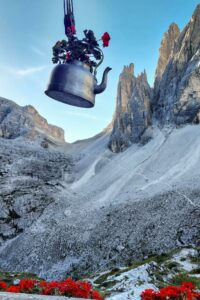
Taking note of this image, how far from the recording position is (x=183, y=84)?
73500 millimetres

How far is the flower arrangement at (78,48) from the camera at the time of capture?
939cm

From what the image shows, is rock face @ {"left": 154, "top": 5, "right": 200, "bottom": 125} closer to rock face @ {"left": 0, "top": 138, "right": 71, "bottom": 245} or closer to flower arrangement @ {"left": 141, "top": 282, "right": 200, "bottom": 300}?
rock face @ {"left": 0, "top": 138, "right": 71, "bottom": 245}

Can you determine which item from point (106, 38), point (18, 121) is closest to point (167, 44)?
point (18, 121)

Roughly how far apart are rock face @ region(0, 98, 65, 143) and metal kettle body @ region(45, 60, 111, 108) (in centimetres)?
10751

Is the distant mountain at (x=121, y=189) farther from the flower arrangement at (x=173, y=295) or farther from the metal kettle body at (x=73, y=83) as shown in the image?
the flower arrangement at (x=173, y=295)

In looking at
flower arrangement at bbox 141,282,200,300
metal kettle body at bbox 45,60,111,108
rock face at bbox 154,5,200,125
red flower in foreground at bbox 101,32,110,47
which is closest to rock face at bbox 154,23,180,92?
rock face at bbox 154,5,200,125

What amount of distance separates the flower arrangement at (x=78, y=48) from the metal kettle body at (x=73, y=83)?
22cm

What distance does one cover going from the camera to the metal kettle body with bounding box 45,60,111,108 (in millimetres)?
9603

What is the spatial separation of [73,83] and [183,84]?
6852 cm

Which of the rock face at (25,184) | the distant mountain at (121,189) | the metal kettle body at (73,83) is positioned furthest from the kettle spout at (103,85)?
the rock face at (25,184)

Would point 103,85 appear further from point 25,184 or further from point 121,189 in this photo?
point 25,184

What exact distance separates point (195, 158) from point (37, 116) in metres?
113

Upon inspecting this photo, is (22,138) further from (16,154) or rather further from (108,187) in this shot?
(108,187)

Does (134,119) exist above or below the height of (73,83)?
above
